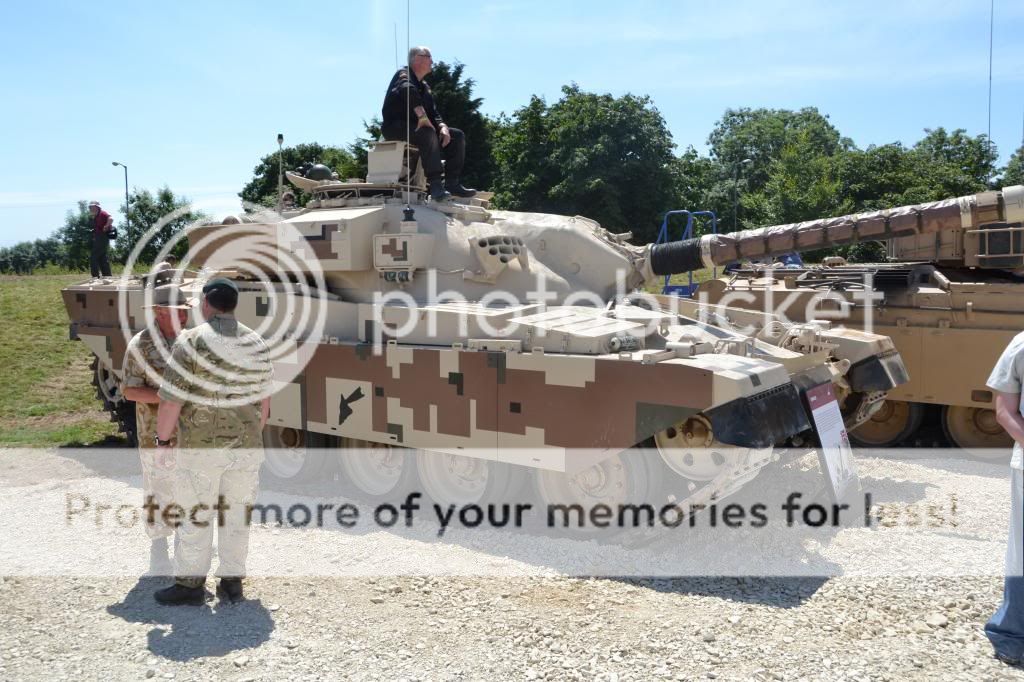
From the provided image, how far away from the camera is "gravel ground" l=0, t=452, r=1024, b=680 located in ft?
16.0

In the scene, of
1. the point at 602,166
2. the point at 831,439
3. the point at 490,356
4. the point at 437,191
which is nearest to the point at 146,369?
the point at 490,356

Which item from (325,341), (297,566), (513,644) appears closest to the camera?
(513,644)

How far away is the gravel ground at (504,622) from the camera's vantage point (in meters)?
4.86

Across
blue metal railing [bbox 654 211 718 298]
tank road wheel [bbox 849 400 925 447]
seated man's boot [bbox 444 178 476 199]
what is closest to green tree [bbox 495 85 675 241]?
blue metal railing [bbox 654 211 718 298]

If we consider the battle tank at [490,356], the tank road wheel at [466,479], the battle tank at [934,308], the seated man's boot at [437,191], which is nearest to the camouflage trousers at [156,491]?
the battle tank at [490,356]

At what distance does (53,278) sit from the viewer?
71.6 ft

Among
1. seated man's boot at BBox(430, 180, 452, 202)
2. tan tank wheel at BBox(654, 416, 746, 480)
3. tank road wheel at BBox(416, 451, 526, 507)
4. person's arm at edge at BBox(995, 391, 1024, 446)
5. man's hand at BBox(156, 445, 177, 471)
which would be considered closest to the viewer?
person's arm at edge at BBox(995, 391, 1024, 446)

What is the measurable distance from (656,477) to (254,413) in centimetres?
291

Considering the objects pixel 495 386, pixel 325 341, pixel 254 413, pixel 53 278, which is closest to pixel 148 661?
pixel 254 413

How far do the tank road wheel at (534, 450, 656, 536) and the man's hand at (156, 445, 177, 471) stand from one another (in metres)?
2.85

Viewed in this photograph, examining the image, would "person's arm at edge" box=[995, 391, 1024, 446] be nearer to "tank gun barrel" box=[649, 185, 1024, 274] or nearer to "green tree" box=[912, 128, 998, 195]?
"tank gun barrel" box=[649, 185, 1024, 274]

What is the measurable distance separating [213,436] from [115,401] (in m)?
5.78

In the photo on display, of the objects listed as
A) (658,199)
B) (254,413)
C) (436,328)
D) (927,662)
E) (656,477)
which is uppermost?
(658,199)

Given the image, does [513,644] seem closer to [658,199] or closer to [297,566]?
[297,566]
